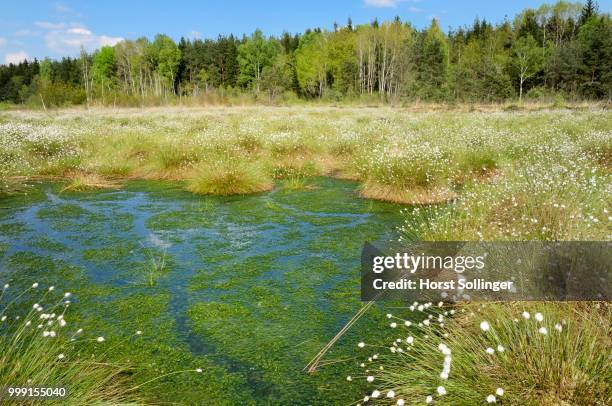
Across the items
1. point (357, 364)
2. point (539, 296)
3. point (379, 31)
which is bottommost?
point (357, 364)

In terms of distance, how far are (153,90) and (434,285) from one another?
81.2 metres

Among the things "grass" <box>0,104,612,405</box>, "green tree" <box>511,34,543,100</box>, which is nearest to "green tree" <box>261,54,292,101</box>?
"green tree" <box>511,34,543,100</box>

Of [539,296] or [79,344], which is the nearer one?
[539,296]

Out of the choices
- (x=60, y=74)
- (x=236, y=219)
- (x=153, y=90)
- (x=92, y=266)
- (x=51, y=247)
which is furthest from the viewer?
(x=60, y=74)

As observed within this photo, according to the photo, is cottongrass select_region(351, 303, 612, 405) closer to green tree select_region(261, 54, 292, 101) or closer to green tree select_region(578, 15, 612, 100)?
green tree select_region(578, 15, 612, 100)

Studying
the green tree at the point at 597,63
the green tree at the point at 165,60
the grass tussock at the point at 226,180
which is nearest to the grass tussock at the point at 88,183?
the grass tussock at the point at 226,180

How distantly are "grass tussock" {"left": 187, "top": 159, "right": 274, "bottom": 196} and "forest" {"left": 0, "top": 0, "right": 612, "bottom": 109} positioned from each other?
116 feet

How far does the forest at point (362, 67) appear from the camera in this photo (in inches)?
1748

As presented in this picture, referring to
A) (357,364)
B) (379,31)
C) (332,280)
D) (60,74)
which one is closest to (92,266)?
(332,280)

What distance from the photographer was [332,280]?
18.0ft

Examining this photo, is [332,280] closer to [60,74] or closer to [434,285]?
[434,285]

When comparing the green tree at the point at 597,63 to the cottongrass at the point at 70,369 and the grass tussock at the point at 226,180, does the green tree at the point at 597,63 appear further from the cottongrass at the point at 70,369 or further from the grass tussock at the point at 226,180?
the cottongrass at the point at 70,369

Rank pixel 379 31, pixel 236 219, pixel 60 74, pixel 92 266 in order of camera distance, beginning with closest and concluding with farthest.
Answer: pixel 92 266
pixel 236 219
pixel 379 31
pixel 60 74

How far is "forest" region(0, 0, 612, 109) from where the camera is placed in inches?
1748
